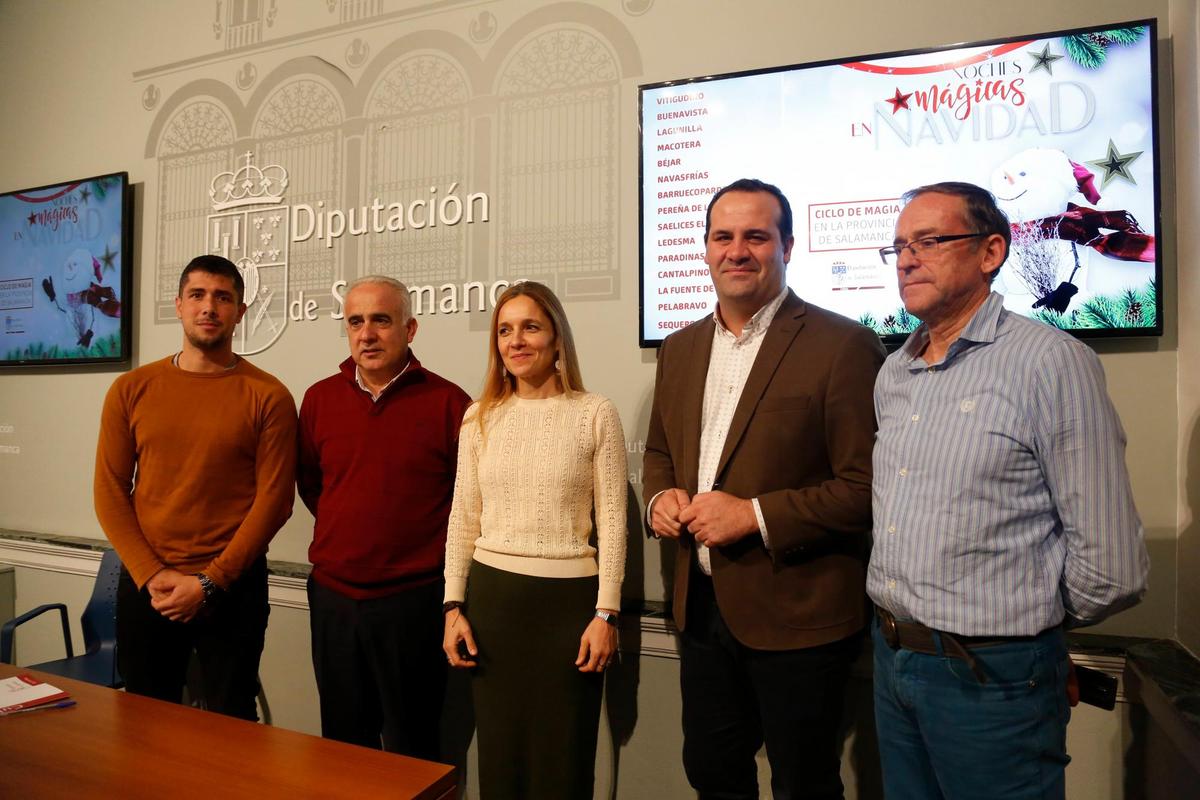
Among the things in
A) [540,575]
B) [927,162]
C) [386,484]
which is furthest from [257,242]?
[927,162]

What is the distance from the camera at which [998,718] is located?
4.17 feet

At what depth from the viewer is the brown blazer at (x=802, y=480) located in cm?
152

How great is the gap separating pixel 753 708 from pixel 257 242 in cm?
260

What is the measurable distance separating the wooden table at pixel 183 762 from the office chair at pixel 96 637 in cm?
140

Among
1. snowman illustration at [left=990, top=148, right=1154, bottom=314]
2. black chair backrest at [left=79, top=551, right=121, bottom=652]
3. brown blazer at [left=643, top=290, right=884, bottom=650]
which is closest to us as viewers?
brown blazer at [left=643, top=290, right=884, bottom=650]

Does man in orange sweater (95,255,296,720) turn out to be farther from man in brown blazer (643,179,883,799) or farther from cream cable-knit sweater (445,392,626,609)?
man in brown blazer (643,179,883,799)

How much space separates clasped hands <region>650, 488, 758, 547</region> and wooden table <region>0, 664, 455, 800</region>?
675 millimetres

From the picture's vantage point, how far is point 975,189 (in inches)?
54.6

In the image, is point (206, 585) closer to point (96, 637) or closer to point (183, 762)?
point (183, 762)

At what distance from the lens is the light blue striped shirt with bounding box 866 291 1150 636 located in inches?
48.2

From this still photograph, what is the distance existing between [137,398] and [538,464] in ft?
4.21

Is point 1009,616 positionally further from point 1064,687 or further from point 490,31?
point 490,31

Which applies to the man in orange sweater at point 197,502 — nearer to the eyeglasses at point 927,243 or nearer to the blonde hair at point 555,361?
the blonde hair at point 555,361

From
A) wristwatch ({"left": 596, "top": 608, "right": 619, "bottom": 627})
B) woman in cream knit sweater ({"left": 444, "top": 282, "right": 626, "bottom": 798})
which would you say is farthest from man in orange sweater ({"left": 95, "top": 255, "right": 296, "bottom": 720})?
wristwatch ({"left": 596, "top": 608, "right": 619, "bottom": 627})
